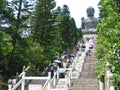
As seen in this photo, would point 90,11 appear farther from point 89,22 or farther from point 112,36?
point 112,36

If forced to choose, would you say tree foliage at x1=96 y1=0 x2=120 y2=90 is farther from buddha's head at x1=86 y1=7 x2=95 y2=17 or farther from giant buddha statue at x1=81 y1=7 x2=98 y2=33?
buddha's head at x1=86 y1=7 x2=95 y2=17

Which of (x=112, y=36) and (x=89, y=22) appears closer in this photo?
(x=112, y=36)

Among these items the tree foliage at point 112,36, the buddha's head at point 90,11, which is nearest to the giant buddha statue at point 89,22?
the buddha's head at point 90,11

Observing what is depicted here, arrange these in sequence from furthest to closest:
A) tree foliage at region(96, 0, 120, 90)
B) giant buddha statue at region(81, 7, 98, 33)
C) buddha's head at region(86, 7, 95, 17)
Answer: buddha's head at region(86, 7, 95, 17)
giant buddha statue at region(81, 7, 98, 33)
tree foliage at region(96, 0, 120, 90)

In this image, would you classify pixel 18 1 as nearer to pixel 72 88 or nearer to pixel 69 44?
pixel 72 88

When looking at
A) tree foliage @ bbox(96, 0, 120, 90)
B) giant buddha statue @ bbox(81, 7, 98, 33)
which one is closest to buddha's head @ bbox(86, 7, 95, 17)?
giant buddha statue @ bbox(81, 7, 98, 33)

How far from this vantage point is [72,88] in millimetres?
25000

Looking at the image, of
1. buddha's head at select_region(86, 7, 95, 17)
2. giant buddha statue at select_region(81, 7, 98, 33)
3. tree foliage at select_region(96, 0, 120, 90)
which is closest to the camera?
tree foliage at select_region(96, 0, 120, 90)

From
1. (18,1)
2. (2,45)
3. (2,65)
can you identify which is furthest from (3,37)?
(18,1)

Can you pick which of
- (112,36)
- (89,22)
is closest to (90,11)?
(89,22)

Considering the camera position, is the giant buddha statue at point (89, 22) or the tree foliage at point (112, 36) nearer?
the tree foliage at point (112, 36)

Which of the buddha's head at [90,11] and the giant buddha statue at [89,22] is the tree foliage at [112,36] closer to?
the giant buddha statue at [89,22]

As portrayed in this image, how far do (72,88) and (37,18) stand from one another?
17.4 meters

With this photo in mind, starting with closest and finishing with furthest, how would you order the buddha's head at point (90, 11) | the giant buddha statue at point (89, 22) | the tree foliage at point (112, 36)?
the tree foliage at point (112, 36) → the giant buddha statue at point (89, 22) → the buddha's head at point (90, 11)
